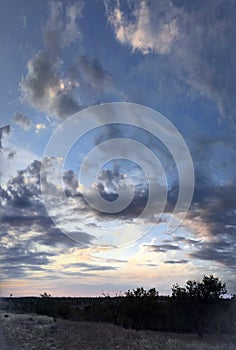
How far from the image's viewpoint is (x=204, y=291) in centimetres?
5691

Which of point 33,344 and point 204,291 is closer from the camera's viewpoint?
point 33,344

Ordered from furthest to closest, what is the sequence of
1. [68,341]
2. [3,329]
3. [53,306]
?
[53,306]
[3,329]
[68,341]

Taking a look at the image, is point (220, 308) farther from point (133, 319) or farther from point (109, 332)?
point (109, 332)

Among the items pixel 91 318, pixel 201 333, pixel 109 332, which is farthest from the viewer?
pixel 91 318

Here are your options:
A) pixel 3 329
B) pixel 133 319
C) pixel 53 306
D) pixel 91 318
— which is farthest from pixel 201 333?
pixel 53 306

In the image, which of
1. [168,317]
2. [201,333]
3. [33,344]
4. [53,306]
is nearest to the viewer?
[33,344]

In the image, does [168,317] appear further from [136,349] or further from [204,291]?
[136,349]

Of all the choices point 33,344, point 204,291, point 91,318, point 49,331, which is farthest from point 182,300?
point 33,344

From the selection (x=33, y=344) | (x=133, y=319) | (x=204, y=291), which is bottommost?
(x=33, y=344)

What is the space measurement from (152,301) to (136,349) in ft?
88.2

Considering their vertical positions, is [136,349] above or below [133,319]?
below

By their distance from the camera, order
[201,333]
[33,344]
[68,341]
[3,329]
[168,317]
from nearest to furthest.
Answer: [33,344]
[68,341]
[3,329]
[201,333]
[168,317]

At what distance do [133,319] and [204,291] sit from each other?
1076 centimetres

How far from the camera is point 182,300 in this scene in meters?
57.5
